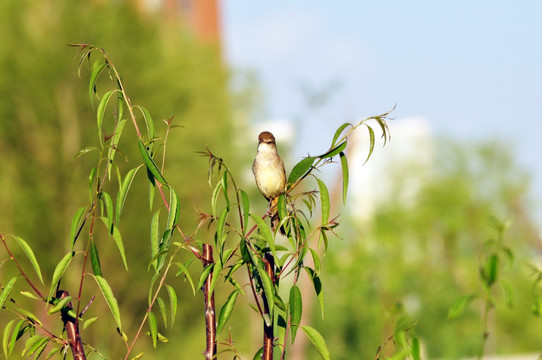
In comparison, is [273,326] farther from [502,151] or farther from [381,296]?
[502,151]

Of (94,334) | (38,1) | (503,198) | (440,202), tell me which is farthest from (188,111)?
(503,198)

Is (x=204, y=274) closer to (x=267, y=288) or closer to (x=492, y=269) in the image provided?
(x=267, y=288)

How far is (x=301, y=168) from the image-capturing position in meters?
2.12

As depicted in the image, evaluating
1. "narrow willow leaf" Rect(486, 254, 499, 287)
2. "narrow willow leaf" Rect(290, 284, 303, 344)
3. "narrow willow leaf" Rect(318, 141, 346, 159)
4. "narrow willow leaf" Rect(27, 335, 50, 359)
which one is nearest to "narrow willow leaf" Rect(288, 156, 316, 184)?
"narrow willow leaf" Rect(318, 141, 346, 159)

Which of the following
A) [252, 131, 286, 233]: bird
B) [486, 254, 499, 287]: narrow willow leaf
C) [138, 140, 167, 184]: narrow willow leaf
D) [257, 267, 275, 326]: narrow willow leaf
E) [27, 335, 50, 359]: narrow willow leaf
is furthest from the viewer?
[252, 131, 286, 233]: bird

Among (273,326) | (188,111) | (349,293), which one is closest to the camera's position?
(273,326)

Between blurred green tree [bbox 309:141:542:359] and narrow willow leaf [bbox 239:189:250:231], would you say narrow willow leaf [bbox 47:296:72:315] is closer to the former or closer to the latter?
narrow willow leaf [bbox 239:189:250:231]

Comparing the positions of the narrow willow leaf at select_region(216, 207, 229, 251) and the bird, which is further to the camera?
the bird

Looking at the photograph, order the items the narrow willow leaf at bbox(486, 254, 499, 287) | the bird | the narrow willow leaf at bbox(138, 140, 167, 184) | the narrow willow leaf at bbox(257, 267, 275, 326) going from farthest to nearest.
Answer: the bird < the narrow willow leaf at bbox(486, 254, 499, 287) < the narrow willow leaf at bbox(138, 140, 167, 184) < the narrow willow leaf at bbox(257, 267, 275, 326)

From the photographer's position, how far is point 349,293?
59.5 ft

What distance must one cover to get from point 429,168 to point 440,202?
2197mm

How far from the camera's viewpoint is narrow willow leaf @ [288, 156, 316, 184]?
2.09 meters

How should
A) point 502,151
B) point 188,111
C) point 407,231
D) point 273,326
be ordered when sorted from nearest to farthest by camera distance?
1. point 273,326
2. point 188,111
3. point 407,231
4. point 502,151

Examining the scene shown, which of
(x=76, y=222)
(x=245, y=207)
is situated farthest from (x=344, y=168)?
(x=76, y=222)
